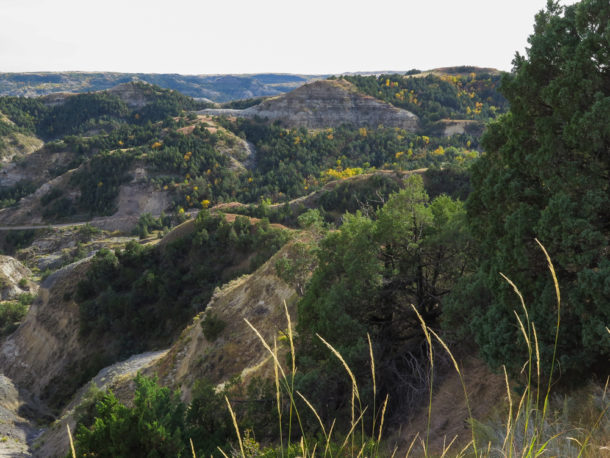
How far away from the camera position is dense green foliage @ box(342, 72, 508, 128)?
110406 millimetres

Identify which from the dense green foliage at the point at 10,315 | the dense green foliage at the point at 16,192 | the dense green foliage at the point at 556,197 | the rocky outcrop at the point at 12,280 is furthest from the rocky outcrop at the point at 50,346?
the dense green foliage at the point at 16,192

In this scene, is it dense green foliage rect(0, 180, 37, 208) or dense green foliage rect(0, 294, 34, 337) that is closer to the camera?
dense green foliage rect(0, 294, 34, 337)

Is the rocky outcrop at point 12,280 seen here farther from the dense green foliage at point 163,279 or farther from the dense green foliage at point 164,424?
the dense green foliage at point 164,424

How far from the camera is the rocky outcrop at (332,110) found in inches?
4178

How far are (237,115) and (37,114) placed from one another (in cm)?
7014

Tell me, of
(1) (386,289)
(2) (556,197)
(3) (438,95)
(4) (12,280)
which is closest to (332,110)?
(3) (438,95)

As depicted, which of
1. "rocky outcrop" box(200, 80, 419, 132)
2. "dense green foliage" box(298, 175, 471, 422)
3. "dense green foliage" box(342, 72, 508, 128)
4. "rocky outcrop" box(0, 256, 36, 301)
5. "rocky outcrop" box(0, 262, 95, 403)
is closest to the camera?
"dense green foliage" box(298, 175, 471, 422)

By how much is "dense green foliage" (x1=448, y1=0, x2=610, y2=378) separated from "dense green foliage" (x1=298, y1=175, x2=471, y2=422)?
2.82 metres

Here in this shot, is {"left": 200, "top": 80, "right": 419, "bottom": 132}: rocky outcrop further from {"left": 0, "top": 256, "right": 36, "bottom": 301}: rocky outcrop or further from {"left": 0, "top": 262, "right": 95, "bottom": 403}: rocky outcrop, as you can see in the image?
{"left": 0, "top": 262, "right": 95, "bottom": 403}: rocky outcrop

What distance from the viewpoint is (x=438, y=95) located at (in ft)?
387

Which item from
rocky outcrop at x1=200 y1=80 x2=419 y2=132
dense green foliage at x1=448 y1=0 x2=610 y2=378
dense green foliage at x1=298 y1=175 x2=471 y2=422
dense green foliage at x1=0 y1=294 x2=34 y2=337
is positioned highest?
rocky outcrop at x1=200 y1=80 x2=419 y2=132

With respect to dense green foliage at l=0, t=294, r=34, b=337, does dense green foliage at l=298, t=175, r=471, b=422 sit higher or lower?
higher

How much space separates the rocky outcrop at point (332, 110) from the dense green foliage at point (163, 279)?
71.2 m

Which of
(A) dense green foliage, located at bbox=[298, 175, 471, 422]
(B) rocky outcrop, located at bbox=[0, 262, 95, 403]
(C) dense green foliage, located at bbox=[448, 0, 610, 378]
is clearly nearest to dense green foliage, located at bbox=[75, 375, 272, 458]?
(A) dense green foliage, located at bbox=[298, 175, 471, 422]
